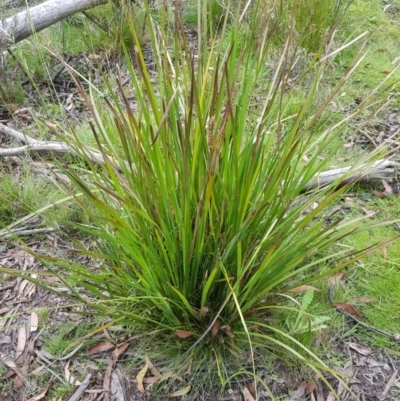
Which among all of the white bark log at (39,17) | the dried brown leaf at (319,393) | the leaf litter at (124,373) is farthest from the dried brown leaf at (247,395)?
the white bark log at (39,17)

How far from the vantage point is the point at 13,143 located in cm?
292

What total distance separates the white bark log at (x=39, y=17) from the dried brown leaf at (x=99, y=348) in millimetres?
2283

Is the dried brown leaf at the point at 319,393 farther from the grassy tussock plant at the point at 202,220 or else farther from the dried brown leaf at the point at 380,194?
the dried brown leaf at the point at 380,194

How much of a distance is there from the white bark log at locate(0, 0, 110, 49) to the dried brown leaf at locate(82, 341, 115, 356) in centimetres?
228

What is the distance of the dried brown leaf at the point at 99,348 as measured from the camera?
1799mm

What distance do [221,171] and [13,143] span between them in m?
1.96

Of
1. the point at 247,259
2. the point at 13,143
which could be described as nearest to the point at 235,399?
the point at 247,259

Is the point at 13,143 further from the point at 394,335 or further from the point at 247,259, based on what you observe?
the point at 394,335

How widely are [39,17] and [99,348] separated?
8.45 feet

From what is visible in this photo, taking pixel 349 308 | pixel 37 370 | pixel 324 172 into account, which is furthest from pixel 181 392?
pixel 324 172

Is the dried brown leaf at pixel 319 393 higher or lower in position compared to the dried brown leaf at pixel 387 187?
higher

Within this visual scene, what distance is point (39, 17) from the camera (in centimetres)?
326

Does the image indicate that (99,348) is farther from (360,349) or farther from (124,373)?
(360,349)

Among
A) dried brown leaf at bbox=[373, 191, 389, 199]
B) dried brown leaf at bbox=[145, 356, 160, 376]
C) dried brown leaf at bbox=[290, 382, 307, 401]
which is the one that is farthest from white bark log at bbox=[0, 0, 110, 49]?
dried brown leaf at bbox=[290, 382, 307, 401]
